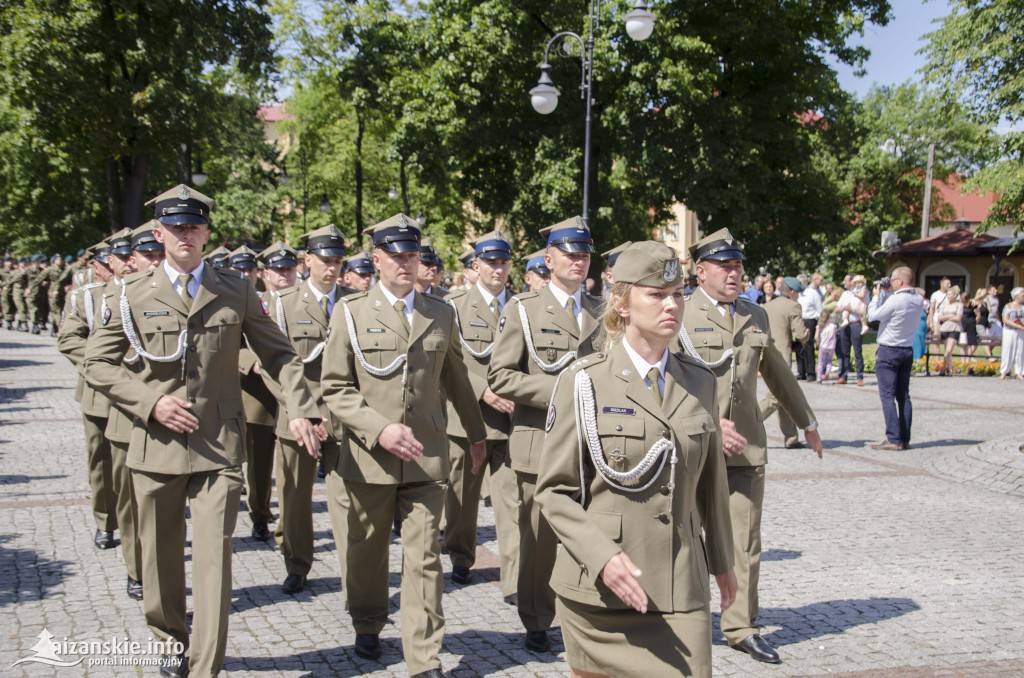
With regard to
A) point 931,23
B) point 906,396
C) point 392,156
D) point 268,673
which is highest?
point 931,23

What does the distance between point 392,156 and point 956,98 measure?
16032mm

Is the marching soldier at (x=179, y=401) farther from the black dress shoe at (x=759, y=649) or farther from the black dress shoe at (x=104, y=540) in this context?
the black dress shoe at (x=104, y=540)

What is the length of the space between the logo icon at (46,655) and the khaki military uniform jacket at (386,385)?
1740 millimetres

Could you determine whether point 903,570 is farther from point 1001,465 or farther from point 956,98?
point 956,98

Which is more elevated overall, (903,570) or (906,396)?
(906,396)

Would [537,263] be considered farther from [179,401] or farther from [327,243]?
[179,401]

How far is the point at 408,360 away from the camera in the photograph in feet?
18.0

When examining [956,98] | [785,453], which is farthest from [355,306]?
[956,98]

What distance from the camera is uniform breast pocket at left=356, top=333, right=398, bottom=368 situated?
548cm

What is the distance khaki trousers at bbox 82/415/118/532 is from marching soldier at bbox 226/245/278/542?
1039mm

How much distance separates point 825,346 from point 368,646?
18393mm

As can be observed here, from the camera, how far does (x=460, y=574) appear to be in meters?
7.16

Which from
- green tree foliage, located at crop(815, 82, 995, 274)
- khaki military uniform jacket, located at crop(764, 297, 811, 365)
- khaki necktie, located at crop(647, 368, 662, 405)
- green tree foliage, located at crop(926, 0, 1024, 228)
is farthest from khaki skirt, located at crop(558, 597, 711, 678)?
green tree foliage, located at crop(815, 82, 995, 274)

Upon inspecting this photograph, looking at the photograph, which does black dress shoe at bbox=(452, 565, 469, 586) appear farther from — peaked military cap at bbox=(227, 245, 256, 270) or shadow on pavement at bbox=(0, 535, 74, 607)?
peaked military cap at bbox=(227, 245, 256, 270)
